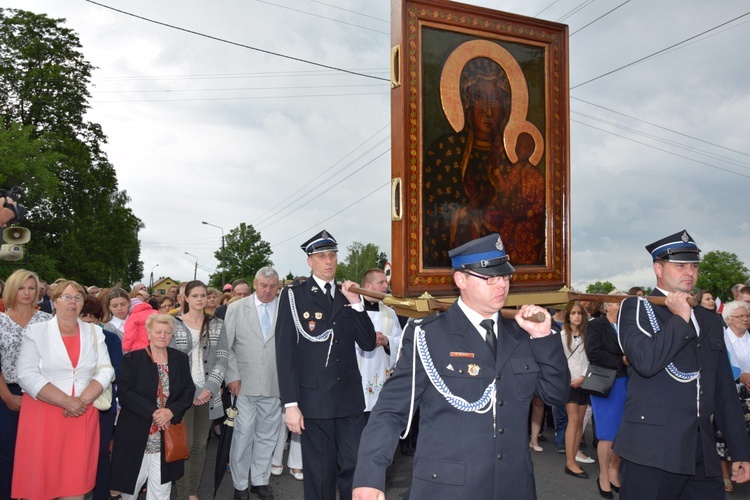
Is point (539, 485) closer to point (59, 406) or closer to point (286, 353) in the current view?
point (286, 353)

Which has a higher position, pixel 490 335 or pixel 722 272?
pixel 722 272

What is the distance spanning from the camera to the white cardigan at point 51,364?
16.8ft

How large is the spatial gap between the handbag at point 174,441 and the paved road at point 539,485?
131 cm

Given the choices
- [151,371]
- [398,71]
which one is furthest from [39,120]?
[398,71]

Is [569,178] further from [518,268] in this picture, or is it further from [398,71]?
[398,71]

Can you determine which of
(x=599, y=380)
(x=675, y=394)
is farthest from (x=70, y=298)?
(x=599, y=380)

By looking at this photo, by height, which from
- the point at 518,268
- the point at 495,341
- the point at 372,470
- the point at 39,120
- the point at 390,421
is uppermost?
the point at 39,120

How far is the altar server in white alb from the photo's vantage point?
24.0 ft

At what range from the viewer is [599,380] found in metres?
6.07

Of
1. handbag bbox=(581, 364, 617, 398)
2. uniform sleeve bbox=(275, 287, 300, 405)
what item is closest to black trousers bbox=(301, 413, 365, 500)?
uniform sleeve bbox=(275, 287, 300, 405)

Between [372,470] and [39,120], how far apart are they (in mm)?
31129

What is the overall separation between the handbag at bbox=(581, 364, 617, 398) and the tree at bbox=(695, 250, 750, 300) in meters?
44.3

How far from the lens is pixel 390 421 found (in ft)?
9.41

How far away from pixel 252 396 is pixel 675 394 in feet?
13.7
